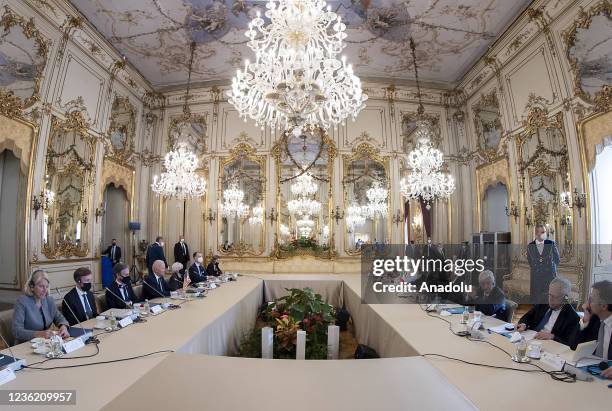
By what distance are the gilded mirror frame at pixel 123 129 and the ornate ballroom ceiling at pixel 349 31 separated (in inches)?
40.4

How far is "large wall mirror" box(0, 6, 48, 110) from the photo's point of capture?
551 cm

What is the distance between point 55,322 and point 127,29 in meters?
6.55

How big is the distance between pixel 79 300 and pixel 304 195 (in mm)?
6288

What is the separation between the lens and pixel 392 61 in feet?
28.0

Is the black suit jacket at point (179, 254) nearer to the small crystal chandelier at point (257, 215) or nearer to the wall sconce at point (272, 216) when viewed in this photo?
the small crystal chandelier at point (257, 215)

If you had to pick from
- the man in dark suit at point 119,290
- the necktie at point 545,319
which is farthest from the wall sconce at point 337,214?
the necktie at point 545,319

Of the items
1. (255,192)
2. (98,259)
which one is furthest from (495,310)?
(98,259)

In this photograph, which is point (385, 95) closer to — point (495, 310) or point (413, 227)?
point (413, 227)

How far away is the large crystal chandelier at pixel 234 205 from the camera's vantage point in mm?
9227

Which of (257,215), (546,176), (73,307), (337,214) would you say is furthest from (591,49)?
(73,307)

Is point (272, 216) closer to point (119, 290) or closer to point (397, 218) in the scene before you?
point (397, 218)

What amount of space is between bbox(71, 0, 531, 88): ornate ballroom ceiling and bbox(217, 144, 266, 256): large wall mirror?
2396 millimetres

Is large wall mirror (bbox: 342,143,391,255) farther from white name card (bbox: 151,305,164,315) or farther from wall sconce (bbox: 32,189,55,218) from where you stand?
wall sconce (bbox: 32,189,55,218)

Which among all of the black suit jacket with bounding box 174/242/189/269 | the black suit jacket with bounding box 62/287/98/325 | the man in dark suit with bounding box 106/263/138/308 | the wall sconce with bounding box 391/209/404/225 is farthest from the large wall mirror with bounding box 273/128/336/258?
the black suit jacket with bounding box 62/287/98/325
